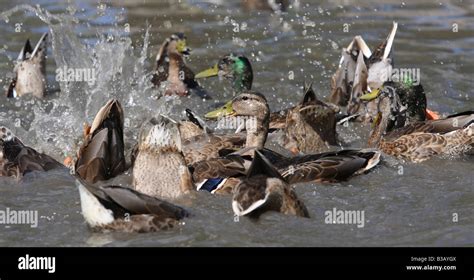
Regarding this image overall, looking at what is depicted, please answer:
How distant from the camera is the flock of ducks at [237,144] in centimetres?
820

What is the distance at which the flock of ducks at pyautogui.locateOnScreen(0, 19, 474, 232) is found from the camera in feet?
26.9

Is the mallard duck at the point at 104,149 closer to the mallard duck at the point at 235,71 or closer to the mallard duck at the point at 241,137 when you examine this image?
the mallard duck at the point at 241,137

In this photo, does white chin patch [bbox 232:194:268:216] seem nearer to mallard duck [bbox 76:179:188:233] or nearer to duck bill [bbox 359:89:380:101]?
mallard duck [bbox 76:179:188:233]

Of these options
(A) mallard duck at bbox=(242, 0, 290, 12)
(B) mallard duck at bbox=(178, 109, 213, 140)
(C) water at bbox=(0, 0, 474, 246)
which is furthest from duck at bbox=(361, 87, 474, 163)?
(A) mallard duck at bbox=(242, 0, 290, 12)

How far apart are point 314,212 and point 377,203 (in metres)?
0.62

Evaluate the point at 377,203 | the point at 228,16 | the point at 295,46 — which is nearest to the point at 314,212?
the point at 377,203

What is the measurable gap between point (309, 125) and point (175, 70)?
104 inches

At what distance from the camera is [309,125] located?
10852mm

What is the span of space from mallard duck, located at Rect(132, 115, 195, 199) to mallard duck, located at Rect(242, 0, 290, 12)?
7.02 m

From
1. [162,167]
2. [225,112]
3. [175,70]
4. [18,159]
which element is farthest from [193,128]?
[175,70]

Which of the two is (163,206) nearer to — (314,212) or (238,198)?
(238,198)

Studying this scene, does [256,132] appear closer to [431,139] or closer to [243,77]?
[431,139]

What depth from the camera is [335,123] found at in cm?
1098
